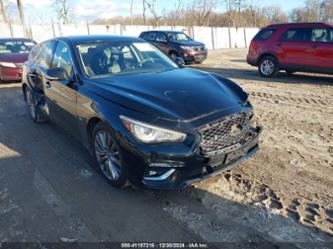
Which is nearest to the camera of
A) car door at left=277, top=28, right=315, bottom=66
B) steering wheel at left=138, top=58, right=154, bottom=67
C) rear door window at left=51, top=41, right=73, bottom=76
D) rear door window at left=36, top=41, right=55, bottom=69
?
rear door window at left=51, top=41, right=73, bottom=76

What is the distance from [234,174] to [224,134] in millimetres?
A: 847

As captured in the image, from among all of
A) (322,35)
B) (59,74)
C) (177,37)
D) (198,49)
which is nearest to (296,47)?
(322,35)

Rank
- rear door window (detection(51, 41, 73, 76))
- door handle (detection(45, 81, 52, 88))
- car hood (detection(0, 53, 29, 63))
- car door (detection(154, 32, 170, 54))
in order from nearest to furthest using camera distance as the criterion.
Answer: rear door window (detection(51, 41, 73, 76)), door handle (detection(45, 81, 52, 88)), car hood (detection(0, 53, 29, 63)), car door (detection(154, 32, 170, 54))

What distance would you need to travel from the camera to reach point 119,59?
4672 millimetres

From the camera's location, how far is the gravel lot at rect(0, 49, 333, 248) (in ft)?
9.89

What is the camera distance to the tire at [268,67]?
1154cm

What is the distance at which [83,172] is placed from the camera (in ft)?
14.0

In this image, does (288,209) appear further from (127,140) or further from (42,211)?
(42,211)

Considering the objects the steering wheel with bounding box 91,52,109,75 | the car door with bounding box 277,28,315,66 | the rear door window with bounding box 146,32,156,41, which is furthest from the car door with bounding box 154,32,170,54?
the steering wheel with bounding box 91,52,109,75

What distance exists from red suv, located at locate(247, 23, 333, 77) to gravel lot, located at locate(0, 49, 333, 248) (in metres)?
5.85

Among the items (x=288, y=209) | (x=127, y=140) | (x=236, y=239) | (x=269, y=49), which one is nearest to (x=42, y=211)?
(x=127, y=140)

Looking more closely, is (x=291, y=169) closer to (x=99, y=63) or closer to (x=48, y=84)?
(x=99, y=63)

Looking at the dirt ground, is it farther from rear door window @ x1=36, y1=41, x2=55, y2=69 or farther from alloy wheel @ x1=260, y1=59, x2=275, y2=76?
alloy wheel @ x1=260, y1=59, x2=275, y2=76

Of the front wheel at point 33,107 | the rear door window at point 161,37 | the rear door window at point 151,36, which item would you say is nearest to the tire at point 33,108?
the front wheel at point 33,107
